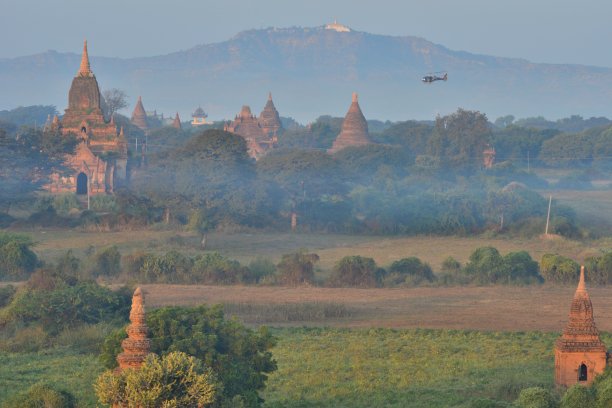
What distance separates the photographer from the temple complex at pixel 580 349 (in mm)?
26109

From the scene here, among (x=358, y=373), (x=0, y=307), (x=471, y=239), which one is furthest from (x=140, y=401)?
(x=471, y=239)

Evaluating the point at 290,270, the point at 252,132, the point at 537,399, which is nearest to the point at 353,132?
the point at 252,132

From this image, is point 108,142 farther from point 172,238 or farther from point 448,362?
point 448,362

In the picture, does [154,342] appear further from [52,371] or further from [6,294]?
[6,294]

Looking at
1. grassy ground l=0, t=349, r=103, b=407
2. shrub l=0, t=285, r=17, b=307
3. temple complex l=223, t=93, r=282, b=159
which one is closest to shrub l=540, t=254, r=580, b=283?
shrub l=0, t=285, r=17, b=307

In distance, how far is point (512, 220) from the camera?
60.2 m

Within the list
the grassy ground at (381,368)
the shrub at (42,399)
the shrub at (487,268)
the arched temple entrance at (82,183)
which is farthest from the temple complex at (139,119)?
the shrub at (42,399)

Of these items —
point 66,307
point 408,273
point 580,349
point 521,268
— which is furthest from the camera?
point 408,273

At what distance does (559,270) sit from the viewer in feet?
140

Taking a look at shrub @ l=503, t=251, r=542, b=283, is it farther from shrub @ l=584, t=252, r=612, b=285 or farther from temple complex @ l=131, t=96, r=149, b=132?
temple complex @ l=131, t=96, r=149, b=132

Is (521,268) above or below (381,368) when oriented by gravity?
above

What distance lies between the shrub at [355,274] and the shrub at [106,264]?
5969mm

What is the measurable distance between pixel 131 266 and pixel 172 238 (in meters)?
8.93

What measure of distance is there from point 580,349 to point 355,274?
16.9m
